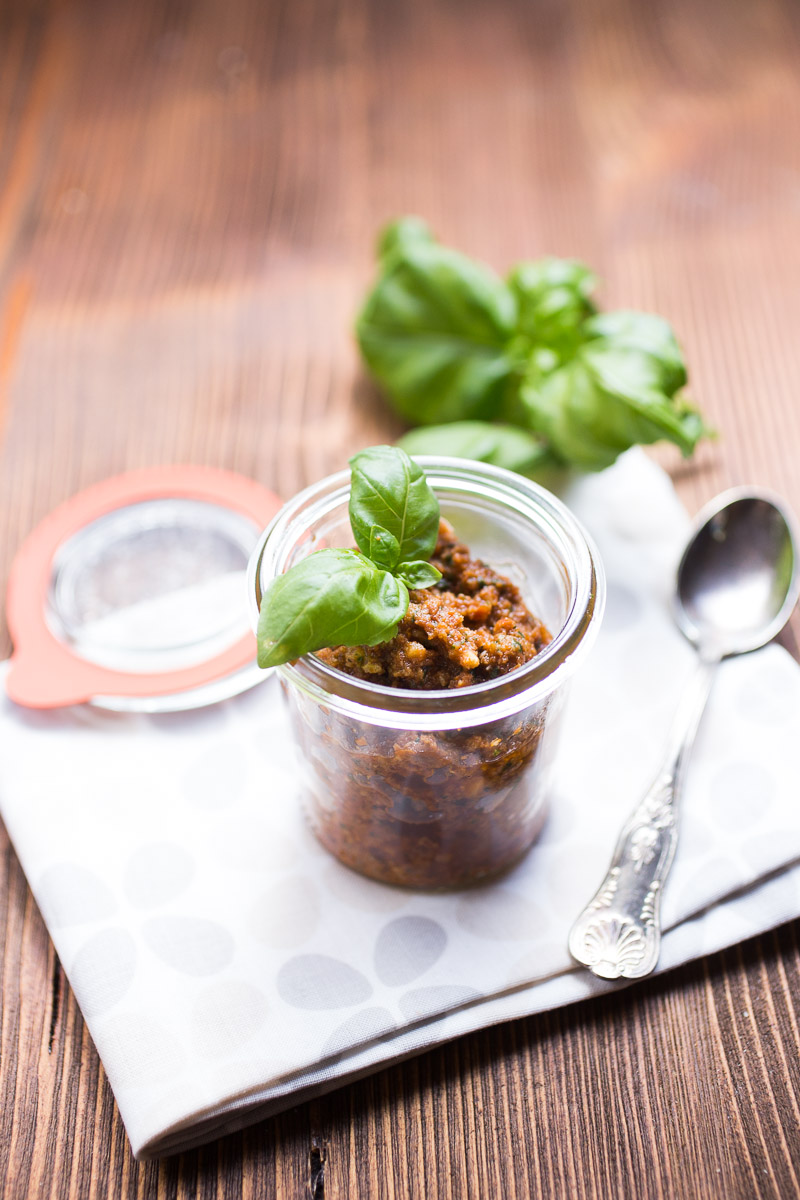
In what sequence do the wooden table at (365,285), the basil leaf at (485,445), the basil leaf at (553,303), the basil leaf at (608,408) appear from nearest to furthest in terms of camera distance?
1. the wooden table at (365,285)
2. the basil leaf at (608,408)
3. the basil leaf at (485,445)
4. the basil leaf at (553,303)

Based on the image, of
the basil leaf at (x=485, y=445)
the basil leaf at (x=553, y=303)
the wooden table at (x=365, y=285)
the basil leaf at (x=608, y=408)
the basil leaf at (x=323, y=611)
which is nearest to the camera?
the basil leaf at (x=323, y=611)

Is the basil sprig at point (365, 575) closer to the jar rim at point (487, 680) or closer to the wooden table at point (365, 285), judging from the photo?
the jar rim at point (487, 680)

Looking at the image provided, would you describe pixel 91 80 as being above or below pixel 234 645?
above

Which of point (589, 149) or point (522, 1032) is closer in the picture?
point (522, 1032)

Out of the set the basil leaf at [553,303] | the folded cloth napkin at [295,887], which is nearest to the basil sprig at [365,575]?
the folded cloth napkin at [295,887]

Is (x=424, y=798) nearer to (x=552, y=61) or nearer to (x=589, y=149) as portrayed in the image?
(x=589, y=149)

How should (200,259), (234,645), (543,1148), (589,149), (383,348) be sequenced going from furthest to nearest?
(589,149) < (200,259) < (383,348) < (234,645) < (543,1148)

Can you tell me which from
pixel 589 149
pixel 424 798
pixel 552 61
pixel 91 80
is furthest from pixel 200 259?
pixel 424 798

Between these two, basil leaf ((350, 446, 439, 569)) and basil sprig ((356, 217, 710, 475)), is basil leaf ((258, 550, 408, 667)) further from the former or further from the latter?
basil sprig ((356, 217, 710, 475))
